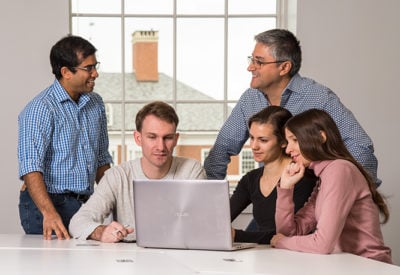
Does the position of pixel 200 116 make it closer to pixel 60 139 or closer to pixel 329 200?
pixel 60 139

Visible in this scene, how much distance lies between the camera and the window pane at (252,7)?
6.21m

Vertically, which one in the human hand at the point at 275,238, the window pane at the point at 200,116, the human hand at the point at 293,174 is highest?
the human hand at the point at 293,174

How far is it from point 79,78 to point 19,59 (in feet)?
5.77

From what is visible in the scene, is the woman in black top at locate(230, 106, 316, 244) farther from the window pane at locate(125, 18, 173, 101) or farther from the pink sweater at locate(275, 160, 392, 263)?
the window pane at locate(125, 18, 173, 101)

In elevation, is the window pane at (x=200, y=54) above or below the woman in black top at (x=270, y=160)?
above

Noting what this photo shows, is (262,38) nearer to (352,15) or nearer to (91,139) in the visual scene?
(91,139)

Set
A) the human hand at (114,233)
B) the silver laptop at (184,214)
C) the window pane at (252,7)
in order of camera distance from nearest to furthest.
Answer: the silver laptop at (184,214) < the human hand at (114,233) < the window pane at (252,7)

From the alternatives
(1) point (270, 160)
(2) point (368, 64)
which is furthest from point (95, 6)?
(1) point (270, 160)

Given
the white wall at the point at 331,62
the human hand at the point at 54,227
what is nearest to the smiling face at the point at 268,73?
the human hand at the point at 54,227

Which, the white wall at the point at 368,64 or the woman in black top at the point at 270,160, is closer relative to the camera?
the woman in black top at the point at 270,160

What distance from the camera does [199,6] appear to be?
620cm

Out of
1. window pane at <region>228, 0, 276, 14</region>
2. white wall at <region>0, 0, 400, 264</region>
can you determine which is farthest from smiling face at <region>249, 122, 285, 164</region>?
window pane at <region>228, 0, 276, 14</region>

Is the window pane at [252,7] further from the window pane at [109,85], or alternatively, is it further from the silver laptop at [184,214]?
the silver laptop at [184,214]

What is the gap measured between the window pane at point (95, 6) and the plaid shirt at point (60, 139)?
1840 millimetres
